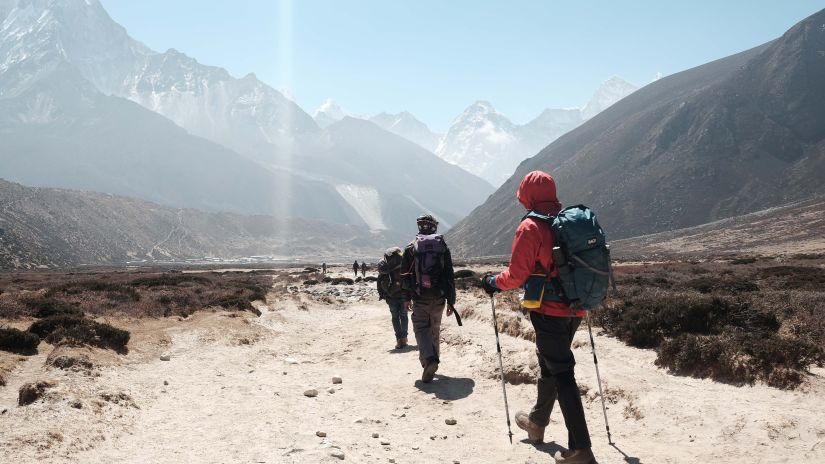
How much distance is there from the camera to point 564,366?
210 inches

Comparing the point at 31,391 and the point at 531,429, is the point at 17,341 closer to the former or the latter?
the point at 31,391

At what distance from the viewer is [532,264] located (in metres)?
5.36

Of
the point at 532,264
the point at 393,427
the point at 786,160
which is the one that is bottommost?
the point at 393,427

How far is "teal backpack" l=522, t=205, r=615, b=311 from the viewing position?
5.16 meters

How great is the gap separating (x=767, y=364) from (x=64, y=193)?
20284cm

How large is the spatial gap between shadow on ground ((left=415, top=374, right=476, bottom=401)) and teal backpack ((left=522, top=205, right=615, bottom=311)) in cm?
391

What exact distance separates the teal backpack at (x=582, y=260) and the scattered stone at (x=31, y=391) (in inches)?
294

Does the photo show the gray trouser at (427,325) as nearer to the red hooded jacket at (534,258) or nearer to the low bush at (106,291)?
the red hooded jacket at (534,258)

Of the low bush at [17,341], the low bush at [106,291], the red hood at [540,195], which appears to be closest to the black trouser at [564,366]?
the red hood at [540,195]

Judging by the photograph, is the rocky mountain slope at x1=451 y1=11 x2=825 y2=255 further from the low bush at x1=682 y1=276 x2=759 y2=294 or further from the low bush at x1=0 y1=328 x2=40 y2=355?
the low bush at x1=0 y1=328 x2=40 y2=355

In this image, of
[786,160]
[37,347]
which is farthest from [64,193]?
[786,160]

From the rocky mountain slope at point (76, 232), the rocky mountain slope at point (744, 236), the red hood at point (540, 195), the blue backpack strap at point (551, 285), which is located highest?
the rocky mountain slope at point (76, 232)

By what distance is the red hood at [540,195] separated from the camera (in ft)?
18.6

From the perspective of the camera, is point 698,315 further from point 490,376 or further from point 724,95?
point 724,95
